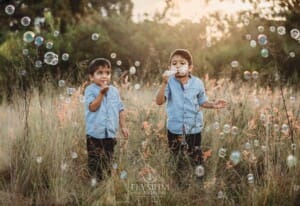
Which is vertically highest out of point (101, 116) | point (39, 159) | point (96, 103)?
point (96, 103)

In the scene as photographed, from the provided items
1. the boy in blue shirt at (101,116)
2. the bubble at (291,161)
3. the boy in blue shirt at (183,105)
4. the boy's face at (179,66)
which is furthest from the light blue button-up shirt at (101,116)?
the bubble at (291,161)

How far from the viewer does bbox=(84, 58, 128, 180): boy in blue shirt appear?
425 cm

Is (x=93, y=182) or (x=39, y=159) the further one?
(x=39, y=159)

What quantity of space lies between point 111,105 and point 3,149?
4.57 feet

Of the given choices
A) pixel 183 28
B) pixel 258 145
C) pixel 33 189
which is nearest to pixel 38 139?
pixel 33 189

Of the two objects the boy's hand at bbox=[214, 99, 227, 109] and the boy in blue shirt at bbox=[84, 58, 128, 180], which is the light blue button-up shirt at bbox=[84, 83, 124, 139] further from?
the boy's hand at bbox=[214, 99, 227, 109]

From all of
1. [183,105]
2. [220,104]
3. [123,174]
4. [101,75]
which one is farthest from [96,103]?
[220,104]

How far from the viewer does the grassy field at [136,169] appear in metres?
4.00

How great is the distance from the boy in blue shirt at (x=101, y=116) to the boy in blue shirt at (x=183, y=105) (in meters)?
0.41

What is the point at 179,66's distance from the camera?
14.3 ft

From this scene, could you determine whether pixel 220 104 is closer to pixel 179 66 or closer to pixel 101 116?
pixel 179 66

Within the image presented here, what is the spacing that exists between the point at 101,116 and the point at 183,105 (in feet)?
2.24

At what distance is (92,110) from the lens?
4.25m

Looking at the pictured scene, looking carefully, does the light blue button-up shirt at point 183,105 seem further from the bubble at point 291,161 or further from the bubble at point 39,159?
the bubble at point 39,159
